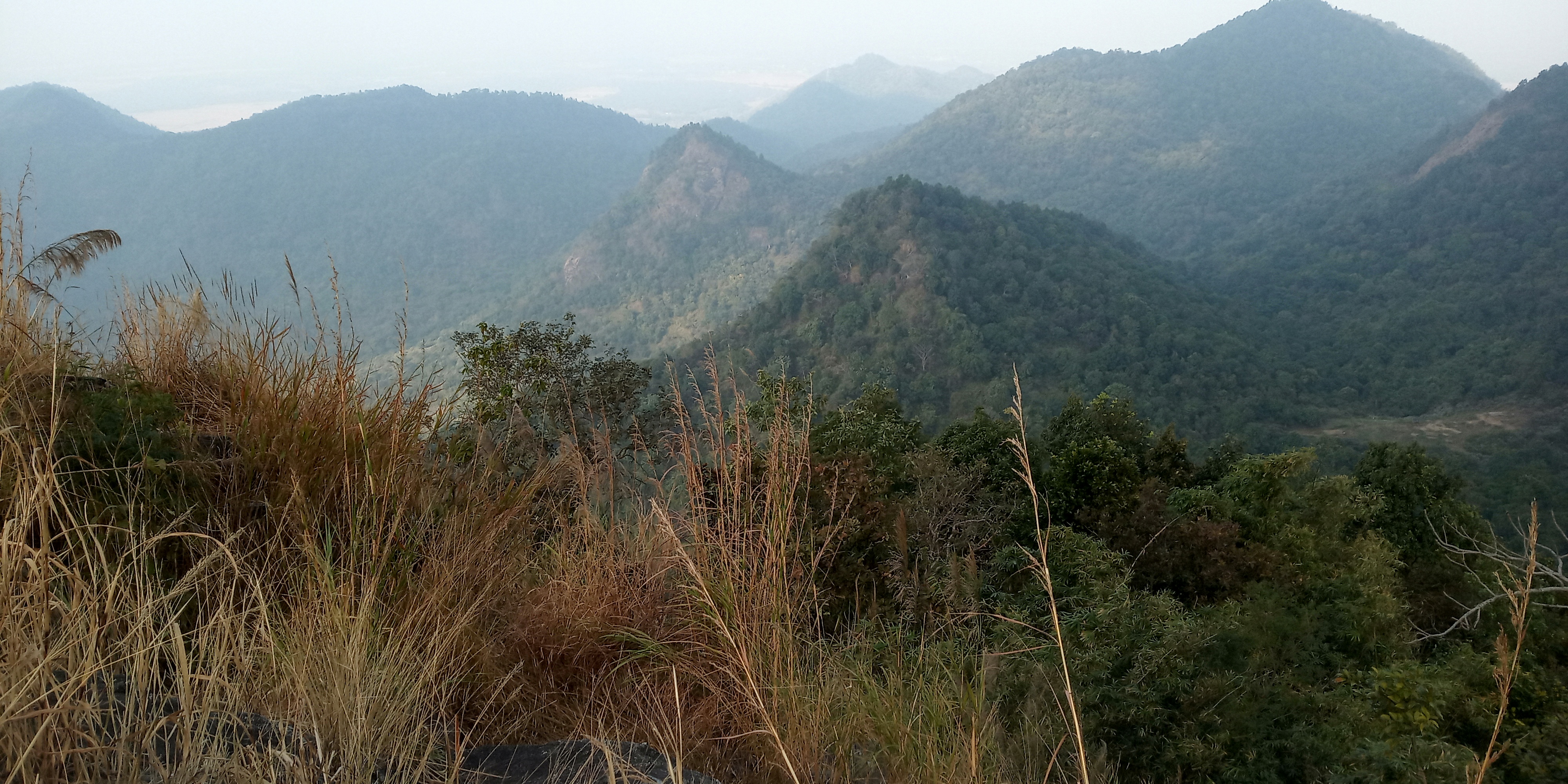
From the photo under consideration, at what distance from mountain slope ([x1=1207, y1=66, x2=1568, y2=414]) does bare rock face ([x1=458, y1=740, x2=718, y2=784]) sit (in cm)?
6670

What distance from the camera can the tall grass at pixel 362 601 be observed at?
121 centimetres

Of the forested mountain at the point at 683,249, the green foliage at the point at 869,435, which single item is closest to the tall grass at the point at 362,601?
the green foliage at the point at 869,435

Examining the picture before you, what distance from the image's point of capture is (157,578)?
1.64 meters

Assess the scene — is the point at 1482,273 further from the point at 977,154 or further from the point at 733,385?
the point at 733,385

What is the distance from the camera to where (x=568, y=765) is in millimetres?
1504

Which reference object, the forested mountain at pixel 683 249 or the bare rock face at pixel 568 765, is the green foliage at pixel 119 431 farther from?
the forested mountain at pixel 683 249

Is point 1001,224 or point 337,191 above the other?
point 337,191

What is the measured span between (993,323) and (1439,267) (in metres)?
50.5

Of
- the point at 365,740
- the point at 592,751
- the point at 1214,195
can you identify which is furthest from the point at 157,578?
the point at 1214,195

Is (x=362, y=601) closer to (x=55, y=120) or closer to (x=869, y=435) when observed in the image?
(x=869, y=435)

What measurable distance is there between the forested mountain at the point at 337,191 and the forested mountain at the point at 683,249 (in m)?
12.9

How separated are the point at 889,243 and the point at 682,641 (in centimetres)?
6726

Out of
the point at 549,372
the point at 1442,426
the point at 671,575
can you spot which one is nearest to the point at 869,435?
the point at 549,372

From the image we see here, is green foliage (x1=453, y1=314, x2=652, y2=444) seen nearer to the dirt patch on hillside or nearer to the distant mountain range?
the distant mountain range
